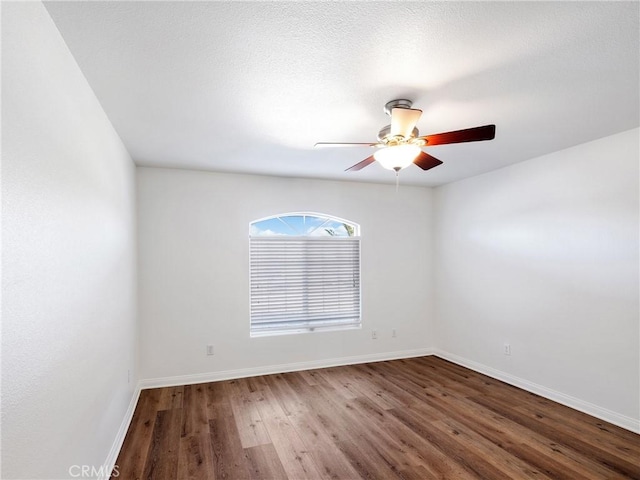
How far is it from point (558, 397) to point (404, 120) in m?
3.26

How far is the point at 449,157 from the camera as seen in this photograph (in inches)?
142

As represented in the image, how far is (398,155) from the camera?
2.25 metres

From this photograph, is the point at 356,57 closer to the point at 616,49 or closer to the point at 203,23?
the point at 203,23

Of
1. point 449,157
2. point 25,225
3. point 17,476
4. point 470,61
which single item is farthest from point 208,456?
point 449,157

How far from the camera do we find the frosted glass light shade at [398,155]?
2.22m

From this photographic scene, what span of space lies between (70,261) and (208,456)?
179cm

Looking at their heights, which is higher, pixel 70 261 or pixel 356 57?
pixel 356 57

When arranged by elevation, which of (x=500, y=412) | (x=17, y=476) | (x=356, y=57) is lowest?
(x=500, y=412)

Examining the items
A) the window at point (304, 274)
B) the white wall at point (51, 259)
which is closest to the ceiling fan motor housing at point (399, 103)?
the white wall at point (51, 259)

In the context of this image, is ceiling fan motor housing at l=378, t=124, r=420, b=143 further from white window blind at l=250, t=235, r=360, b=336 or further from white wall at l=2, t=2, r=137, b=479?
white window blind at l=250, t=235, r=360, b=336

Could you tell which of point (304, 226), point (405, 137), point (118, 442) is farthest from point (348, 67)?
point (118, 442)

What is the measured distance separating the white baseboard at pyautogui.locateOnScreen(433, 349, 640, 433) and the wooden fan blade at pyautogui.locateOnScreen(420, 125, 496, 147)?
276 cm

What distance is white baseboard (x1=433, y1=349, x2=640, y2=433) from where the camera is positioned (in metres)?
2.88

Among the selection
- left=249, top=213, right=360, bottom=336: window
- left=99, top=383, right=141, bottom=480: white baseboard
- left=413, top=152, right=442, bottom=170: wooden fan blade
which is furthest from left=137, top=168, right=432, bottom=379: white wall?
left=413, top=152, right=442, bottom=170: wooden fan blade
